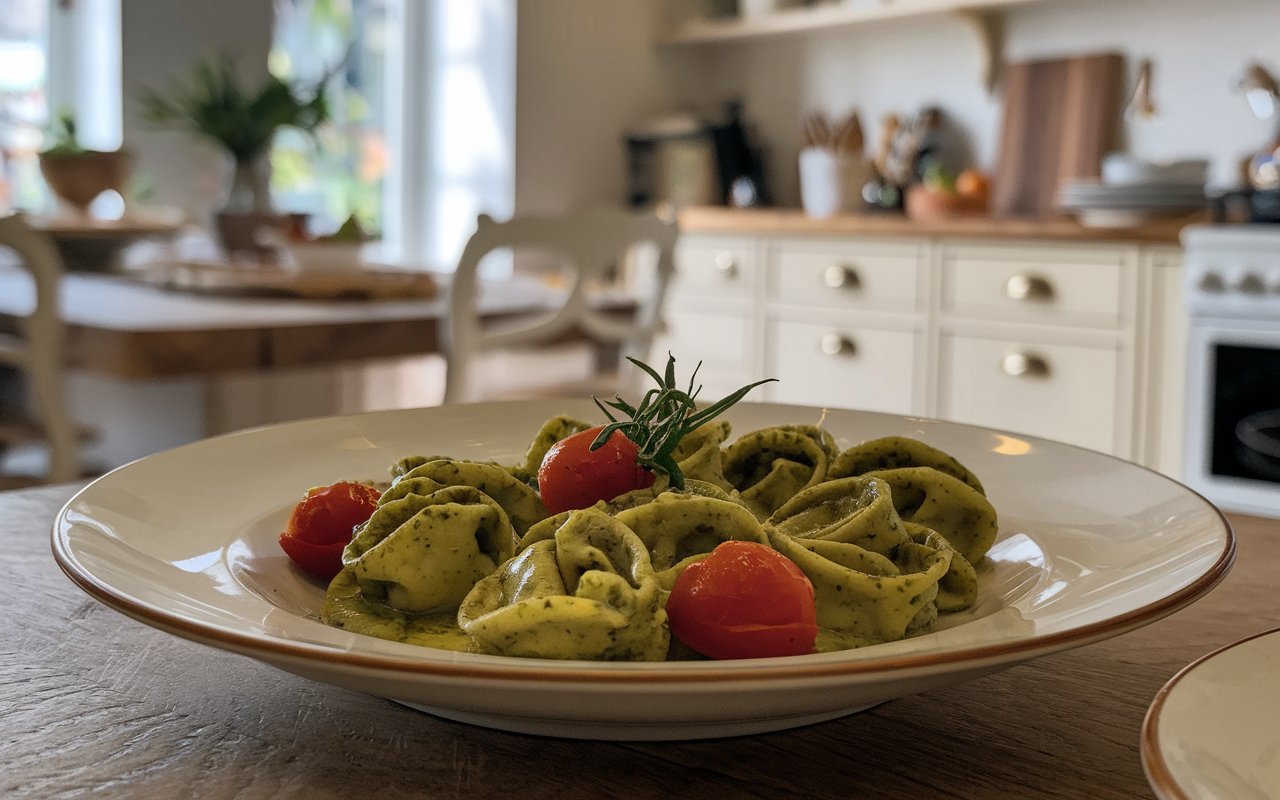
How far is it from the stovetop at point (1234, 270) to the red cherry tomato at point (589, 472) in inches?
96.1

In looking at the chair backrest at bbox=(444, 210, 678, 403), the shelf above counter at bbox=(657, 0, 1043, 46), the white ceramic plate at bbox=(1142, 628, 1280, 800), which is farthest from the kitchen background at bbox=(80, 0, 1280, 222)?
the white ceramic plate at bbox=(1142, 628, 1280, 800)

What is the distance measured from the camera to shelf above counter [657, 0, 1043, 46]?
3.80 metres

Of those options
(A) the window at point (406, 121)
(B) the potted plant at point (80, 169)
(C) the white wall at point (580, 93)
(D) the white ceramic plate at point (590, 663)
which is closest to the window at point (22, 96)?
(A) the window at point (406, 121)

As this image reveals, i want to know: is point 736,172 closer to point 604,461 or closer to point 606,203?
point 606,203

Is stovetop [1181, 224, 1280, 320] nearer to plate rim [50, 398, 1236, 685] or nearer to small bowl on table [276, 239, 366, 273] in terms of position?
small bowl on table [276, 239, 366, 273]

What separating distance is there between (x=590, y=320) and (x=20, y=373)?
1456mm

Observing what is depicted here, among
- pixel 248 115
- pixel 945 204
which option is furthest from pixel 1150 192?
pixel 248 115

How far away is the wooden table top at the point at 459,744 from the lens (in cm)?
46

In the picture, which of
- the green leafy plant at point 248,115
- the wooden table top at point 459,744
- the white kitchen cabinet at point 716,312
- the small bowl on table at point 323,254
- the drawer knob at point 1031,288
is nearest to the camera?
the wooden table top at point 459,744

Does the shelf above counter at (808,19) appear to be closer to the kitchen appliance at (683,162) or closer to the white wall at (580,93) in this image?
the white wall at (580,93)

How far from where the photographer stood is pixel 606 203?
16.3 feet

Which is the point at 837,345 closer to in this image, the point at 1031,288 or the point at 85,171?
the point at 1031,288

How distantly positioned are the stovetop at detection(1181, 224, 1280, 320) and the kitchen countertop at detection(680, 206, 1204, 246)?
176 millimetres

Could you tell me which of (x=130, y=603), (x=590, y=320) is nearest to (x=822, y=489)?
(x=130, y=603)
